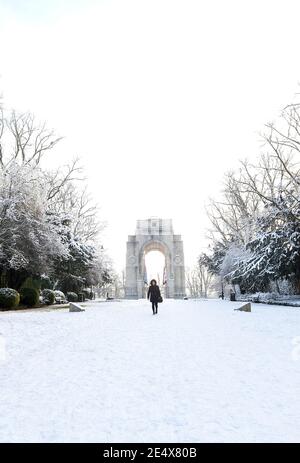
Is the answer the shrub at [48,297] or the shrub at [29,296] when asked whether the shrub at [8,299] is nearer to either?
the shrub at [29,296]

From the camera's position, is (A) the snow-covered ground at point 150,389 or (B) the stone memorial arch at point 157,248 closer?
(A) the snow-covered ground at point 150,389

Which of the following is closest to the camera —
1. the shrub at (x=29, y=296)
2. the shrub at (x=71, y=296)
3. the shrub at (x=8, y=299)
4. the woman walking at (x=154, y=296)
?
the woman walking at (x=154, y=296)

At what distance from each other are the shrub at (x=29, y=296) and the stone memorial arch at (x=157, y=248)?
42541 millimetres

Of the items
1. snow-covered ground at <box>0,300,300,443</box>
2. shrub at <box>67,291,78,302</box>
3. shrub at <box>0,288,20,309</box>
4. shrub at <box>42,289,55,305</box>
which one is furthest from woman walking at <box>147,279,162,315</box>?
shrub at <box>67,291,78,302</box>

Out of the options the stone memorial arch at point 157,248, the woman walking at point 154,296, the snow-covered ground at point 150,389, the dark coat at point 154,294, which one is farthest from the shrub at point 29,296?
the stone memorial arch at point 157,248

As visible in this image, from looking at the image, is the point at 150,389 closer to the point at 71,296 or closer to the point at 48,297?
the point at 48,297

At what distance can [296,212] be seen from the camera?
20.7m

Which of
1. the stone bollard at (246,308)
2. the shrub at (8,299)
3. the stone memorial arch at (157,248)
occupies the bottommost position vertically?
the stone bollard at (246,308)

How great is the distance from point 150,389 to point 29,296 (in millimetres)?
16170

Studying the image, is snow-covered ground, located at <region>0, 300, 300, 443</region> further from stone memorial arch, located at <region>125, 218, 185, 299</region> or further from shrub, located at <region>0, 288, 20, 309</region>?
stone memorial arch, located at <region>125, 218, 185, 299</region>

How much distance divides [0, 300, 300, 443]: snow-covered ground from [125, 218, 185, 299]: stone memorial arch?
54568 millimetres

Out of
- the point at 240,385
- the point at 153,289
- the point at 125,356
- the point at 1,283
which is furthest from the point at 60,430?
the point at 1,283

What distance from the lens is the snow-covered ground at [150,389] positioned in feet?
9.87

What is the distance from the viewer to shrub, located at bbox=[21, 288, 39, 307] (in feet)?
61.7
